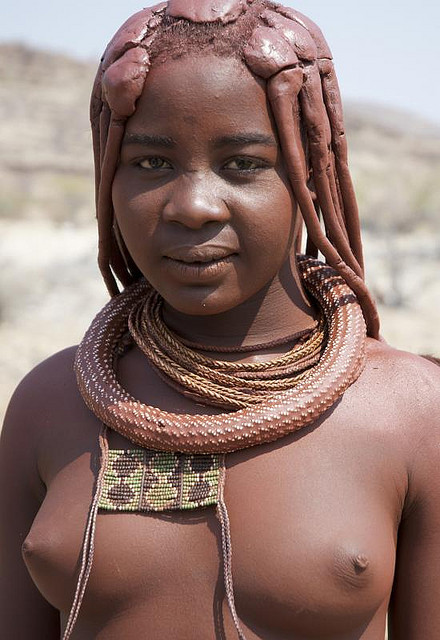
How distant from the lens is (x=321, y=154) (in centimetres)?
197

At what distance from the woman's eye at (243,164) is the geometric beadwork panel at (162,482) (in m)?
0.57

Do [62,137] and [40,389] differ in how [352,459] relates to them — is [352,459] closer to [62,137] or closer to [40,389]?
[40,389]

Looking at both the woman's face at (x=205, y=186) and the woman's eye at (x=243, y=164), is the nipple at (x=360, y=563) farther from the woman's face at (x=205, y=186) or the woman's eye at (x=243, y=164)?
the woman's eye at (x=243, y=164)

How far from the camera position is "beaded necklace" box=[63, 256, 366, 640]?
190cm

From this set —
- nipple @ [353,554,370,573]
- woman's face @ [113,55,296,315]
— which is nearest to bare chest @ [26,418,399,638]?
nipple @ [353,554,370,573]

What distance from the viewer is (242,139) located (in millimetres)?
1841

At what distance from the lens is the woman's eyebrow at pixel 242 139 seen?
72.1 inches

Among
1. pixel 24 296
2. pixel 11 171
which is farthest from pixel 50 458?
pixel 11 171

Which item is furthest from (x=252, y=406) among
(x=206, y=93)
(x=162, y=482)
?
(x=206, y=93)

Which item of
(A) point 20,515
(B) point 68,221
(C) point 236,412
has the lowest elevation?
(B) point 68,221

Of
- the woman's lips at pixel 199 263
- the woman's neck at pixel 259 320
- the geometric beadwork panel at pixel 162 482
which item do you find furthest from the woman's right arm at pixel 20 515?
the woman's lips at pixel 199 263

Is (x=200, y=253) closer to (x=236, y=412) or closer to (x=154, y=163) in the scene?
(x=154, y=163)

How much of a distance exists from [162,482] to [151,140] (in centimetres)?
67

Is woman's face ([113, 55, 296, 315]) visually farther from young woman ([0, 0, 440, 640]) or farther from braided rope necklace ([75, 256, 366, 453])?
braided rope necklace ([75, 256, 366, 453])
